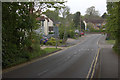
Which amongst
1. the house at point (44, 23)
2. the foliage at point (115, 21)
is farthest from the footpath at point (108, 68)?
the house at point (44, 23)

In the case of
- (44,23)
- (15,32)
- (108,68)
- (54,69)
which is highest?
(44,23)

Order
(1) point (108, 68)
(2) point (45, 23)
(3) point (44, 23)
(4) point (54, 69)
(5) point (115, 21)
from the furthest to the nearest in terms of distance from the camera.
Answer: (2) point (45, 23) < (3) point (44, 23) < (5) point (115, 21) < (4) point (54, 69) < (1) point (108, 68)

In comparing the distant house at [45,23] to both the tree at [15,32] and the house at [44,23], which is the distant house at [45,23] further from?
the tree at [15,32]

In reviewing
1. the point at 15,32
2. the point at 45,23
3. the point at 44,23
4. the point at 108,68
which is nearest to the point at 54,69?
the point at 108,68

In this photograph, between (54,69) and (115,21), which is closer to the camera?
(54,69)

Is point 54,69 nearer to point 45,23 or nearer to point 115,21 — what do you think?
point 115,21

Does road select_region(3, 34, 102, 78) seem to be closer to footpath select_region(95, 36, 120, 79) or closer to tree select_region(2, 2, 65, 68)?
footpath select_region(95, 36, 120, 79)

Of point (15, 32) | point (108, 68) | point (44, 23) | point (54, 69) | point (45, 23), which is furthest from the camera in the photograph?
point (45, 23)

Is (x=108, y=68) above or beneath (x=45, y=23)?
beneath

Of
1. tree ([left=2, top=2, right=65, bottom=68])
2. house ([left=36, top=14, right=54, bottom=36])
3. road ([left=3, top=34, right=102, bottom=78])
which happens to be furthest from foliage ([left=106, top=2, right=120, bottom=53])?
house ([left=36, top=14, right=54, bottom=36])

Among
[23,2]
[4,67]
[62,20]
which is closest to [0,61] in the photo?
[4,67]

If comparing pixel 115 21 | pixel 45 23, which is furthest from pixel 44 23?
pixel 115 21

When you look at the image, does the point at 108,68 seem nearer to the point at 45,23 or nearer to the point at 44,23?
the point at 44,23

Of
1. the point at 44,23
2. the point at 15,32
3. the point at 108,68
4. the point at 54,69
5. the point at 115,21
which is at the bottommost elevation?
the point at 54,69
